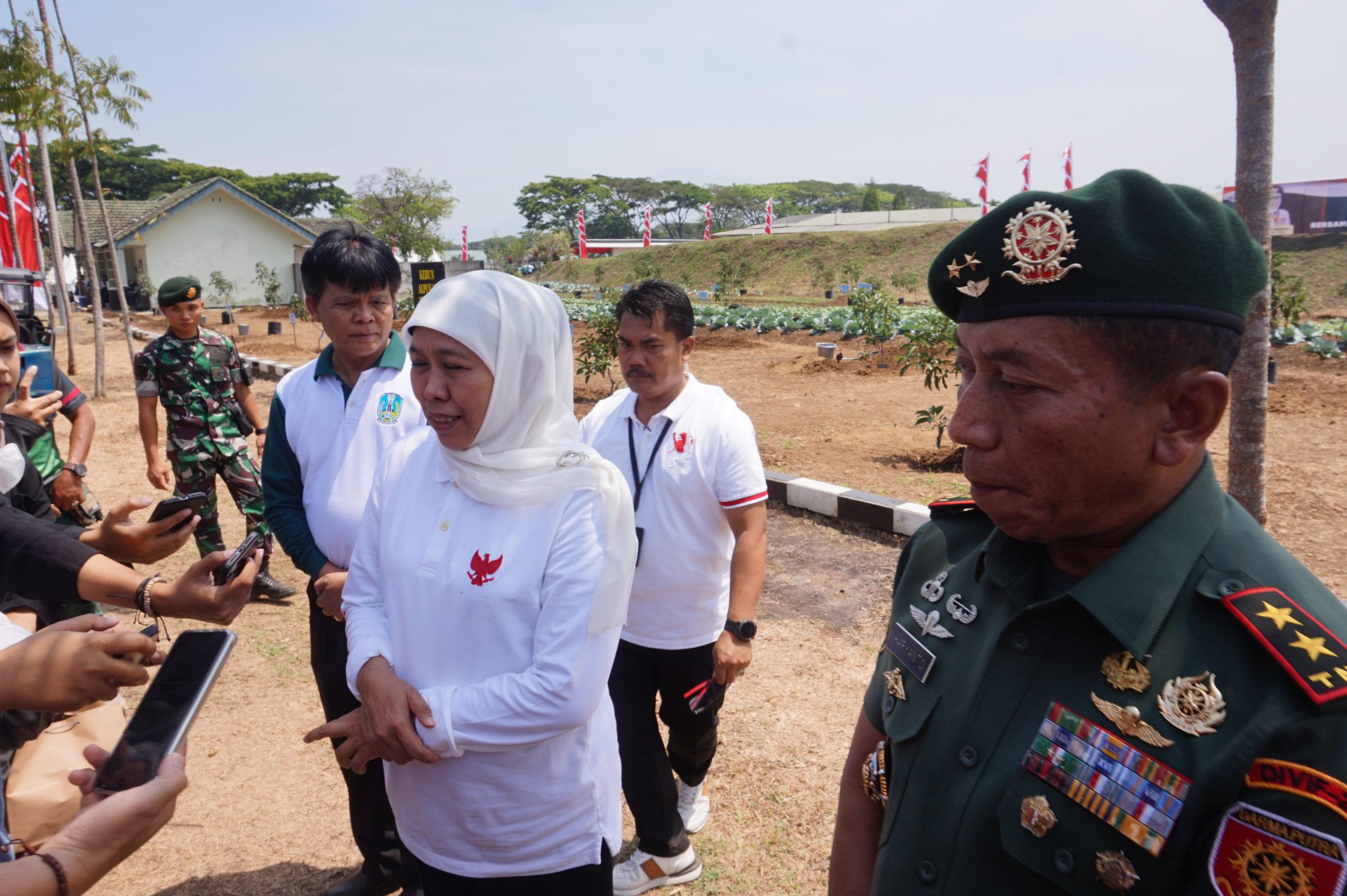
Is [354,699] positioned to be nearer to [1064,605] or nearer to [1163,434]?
[1064,605]

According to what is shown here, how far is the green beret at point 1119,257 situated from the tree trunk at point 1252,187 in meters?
3.44

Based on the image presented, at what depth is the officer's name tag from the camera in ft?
4.35

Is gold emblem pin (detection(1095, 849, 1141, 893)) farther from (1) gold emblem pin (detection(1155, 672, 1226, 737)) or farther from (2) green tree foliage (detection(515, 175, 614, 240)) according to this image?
(2) green tree foliage (detection(515, 175, 614, 240))

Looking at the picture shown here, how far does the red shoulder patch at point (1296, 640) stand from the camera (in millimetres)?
927

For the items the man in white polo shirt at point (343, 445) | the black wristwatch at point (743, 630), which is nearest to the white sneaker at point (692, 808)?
the black wristwatch at point (743, 630)

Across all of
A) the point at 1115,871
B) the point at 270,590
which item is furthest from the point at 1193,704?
the point at 270,590

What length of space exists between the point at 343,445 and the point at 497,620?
3.79 ft

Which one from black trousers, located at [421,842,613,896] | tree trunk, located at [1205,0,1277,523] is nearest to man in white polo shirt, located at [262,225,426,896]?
black trousers, located at [421,842,613,896]

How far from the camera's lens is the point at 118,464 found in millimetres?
8883

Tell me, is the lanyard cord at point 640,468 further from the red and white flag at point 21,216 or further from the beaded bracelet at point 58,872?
the red and white flag at point 21,216

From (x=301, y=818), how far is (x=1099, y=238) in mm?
3447

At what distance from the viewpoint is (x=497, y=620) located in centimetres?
178

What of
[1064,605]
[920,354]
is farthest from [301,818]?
[920,354]

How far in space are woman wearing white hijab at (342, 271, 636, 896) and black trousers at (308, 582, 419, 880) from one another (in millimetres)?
780
